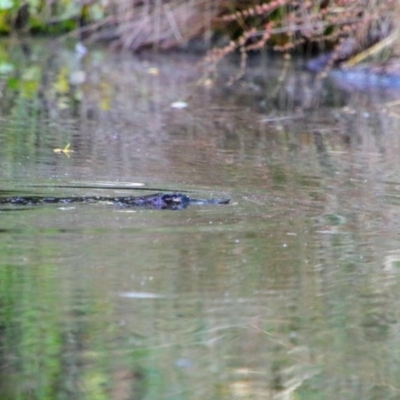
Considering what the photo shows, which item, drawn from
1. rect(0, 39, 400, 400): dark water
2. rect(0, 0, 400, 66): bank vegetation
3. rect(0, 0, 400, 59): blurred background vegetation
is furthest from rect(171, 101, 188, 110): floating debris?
rect(0, 0, 400, 59): blurred background vegetation

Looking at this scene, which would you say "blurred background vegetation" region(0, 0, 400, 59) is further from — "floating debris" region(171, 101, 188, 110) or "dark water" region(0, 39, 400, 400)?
"dark water" region(0, 39, 400, 400)

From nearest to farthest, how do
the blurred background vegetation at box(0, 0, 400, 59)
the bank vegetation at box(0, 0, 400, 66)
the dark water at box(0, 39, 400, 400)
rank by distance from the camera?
the dark water at box(0, 39, 400, 400)
the bank vegetation at box(0, 0, 400, 66)
the blurred background vegetation at box(0, 0, 400, 59)

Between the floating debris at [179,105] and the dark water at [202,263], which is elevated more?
the floating debris at [179,105]

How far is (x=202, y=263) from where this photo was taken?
12.5ft

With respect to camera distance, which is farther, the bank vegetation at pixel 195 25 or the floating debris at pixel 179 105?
the bank vegetation at pixel 195 25

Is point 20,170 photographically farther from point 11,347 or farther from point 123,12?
point 123,12

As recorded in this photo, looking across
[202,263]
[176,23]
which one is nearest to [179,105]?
[176,23]

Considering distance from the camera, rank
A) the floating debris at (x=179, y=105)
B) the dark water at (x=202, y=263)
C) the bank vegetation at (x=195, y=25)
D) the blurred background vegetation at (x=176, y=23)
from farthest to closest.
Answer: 1. the blurred background vegetation at (x=176, y=23)
2. the bank vegetation at (x=195, y=25)
3. the floating debris at (x=179, y=105)
4. the dark water at (x=202, y=263)

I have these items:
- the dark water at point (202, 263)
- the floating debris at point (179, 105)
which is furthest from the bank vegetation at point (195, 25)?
the dark water at point (202, 263)

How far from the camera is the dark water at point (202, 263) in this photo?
2.80 meters

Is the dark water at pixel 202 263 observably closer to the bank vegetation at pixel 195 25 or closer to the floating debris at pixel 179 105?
the floating debris at pixel 179 105

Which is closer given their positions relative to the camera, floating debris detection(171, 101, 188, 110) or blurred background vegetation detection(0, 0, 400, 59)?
floating debris detection(171, 101, 188, 110)

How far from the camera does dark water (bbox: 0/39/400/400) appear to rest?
280 cm

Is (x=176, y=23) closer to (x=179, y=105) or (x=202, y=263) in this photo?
(x=179, y=105)
